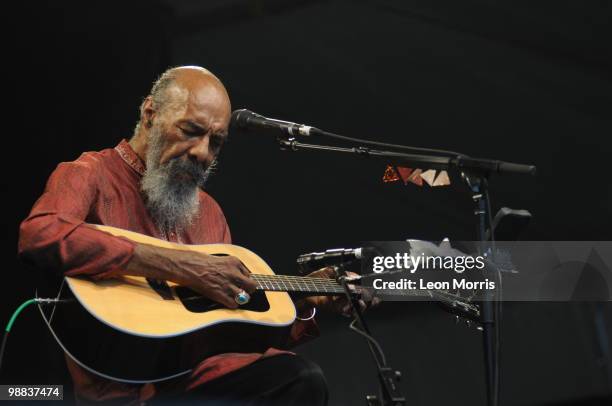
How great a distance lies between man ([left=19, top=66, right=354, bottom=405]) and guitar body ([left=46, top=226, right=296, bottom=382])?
0.05 meters

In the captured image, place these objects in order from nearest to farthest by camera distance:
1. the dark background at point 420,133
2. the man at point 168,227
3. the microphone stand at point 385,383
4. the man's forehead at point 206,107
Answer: the microphone stand at point 385,383
the man at point 168,227
the man's forehead at point 206,107
the dark background at point 420,133

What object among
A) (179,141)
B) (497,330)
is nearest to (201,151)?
(179,141)

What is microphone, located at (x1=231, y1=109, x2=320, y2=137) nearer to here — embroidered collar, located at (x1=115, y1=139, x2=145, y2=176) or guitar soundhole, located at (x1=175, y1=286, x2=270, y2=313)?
embroidered collar, located at (x1=115, y1=139, x2=145, y2=176)

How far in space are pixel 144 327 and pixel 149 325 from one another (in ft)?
0.07

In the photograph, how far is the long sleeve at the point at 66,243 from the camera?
7.25ft

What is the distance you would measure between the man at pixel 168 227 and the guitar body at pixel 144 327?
5 cm

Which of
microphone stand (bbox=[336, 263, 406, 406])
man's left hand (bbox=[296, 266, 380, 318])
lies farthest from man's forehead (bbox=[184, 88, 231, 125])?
microphone stand (bbox=[336, 263, 406, 406])

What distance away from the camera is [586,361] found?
421 cm

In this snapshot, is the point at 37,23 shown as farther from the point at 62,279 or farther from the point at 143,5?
the point at 62,279

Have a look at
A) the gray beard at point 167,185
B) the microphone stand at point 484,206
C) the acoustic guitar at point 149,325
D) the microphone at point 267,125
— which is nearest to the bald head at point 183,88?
the gray beard at point 167,185

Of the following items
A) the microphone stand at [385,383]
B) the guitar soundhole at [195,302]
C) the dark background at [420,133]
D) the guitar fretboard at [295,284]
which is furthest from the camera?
the dark background at [420,133]

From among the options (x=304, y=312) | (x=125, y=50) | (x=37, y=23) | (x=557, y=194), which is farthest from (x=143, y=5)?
(x=557, y=194)

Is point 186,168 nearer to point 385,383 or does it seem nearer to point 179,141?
point 179,141

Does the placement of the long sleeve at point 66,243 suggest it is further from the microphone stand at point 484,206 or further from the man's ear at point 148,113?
the microphone stand at point 484,206
